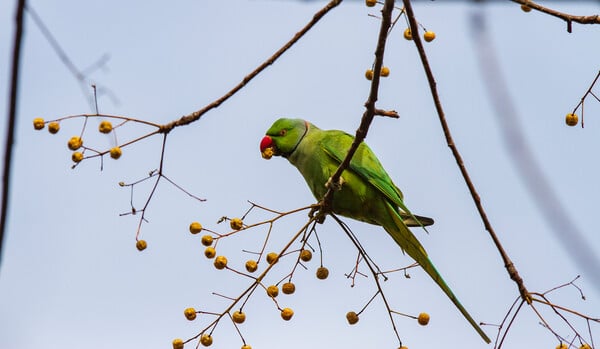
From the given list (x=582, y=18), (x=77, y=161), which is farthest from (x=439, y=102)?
(x=77, y=161)

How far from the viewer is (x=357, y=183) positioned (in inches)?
180

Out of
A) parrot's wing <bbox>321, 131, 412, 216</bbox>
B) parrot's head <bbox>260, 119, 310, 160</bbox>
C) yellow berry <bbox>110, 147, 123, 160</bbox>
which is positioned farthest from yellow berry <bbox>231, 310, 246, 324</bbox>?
parrot's head <bbox>260, 119, 310, 160</bbox>

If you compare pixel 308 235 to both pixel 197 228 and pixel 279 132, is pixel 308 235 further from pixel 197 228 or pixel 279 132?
pixel 279 132

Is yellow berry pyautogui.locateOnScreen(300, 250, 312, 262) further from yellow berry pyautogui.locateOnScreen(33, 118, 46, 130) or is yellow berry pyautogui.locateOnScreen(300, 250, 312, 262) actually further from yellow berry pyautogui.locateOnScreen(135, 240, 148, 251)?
yellow berry pyautogui.locateOnScreen(33, 118, 46, 130)

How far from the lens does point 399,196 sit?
15.4 feet

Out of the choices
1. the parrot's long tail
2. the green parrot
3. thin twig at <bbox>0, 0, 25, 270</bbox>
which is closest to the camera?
thin twig at <bbox>0, 0, 25, 270</bbox>

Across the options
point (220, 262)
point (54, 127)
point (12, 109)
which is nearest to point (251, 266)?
point (220, 262)

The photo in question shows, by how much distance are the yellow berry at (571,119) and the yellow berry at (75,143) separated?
2.14 meters

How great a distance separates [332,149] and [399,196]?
0.51 meters

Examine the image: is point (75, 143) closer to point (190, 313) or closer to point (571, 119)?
point (190, 313)

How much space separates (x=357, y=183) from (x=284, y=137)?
727 mm

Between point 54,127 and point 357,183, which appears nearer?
point 54,127

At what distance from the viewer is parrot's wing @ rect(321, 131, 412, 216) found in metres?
4.57

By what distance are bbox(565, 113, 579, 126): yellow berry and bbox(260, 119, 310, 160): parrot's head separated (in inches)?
78.1
